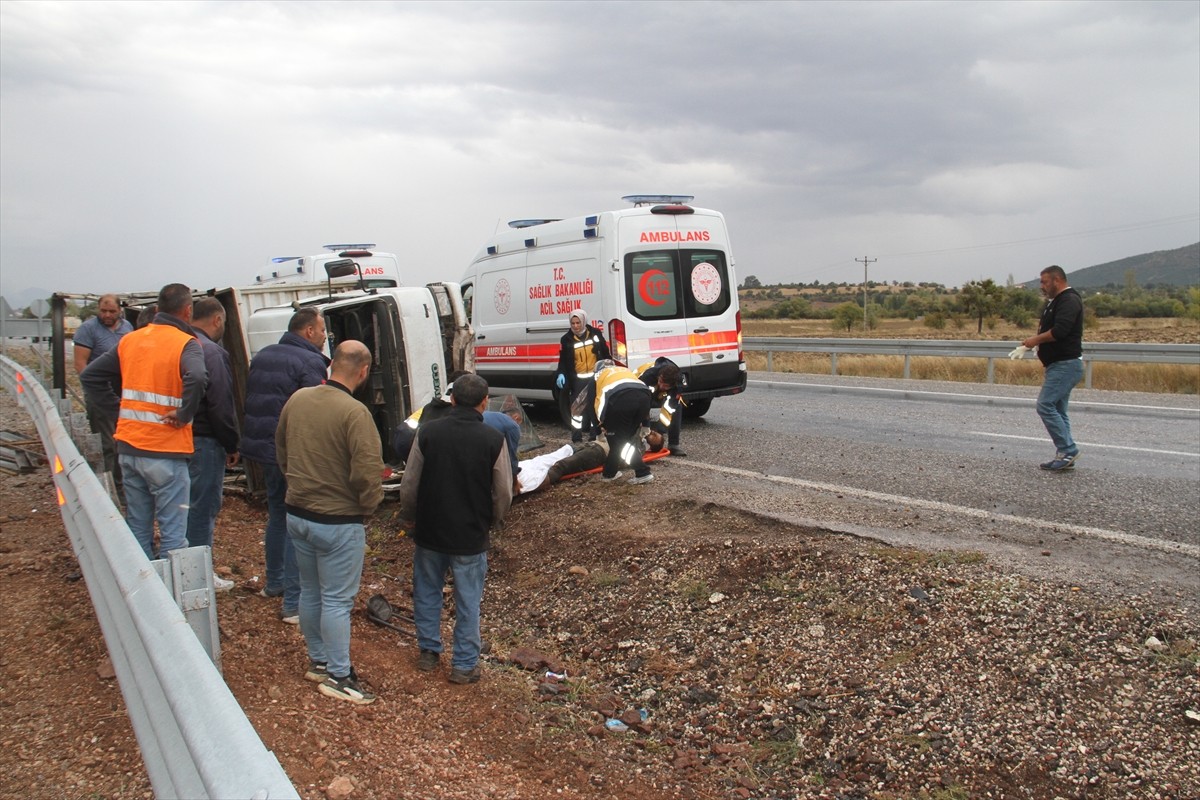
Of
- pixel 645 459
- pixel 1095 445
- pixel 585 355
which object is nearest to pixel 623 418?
pixel 645 459

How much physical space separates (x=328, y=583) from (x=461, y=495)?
2.39ft

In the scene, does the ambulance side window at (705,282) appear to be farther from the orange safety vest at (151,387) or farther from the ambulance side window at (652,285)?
the orange safety vest at (151,387)

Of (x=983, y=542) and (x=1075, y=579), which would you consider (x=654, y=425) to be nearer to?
(x=983, y=542)

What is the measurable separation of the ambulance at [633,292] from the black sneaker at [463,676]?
587 cm

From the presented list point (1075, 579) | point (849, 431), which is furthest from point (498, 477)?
point (849, 431)

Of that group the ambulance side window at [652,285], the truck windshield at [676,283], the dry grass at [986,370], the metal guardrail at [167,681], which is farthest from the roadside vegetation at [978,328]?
the metal guardrail at [167,681]

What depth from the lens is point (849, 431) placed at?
10680 mm

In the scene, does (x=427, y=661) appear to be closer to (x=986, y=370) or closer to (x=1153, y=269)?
(x=986, y=370)

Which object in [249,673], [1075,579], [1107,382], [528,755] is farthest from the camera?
[1107,382]

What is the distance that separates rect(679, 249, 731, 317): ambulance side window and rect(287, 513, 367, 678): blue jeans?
695 cm

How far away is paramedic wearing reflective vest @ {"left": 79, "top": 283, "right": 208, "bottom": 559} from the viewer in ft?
16.1

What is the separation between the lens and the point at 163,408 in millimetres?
4914

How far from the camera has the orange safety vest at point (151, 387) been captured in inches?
193

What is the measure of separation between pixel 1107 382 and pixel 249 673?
55.2ft
